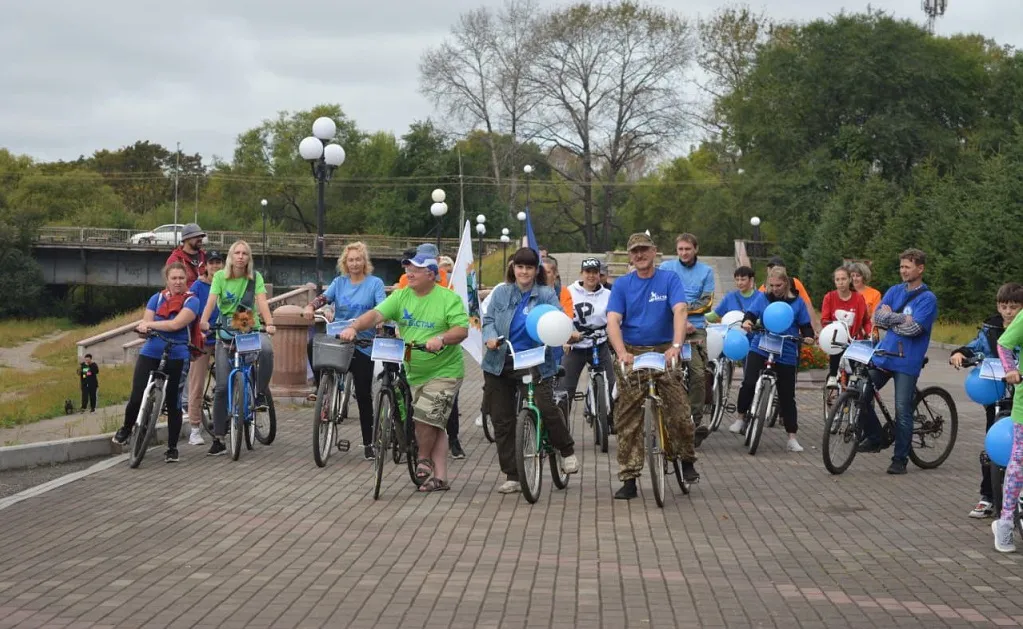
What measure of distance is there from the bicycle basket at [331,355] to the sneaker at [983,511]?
5.23 m

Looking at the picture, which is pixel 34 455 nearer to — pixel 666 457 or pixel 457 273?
pixel 457 273

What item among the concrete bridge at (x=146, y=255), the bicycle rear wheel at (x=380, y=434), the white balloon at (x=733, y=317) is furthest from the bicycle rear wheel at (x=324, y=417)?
the concrete bridge at (x=146, y=255)

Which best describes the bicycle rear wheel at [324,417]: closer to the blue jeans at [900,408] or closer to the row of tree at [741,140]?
the blue jeans at [900,408]

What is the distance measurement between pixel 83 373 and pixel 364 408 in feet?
46.8

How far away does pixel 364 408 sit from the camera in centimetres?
1332

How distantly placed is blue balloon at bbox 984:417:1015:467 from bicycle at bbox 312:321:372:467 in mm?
5448

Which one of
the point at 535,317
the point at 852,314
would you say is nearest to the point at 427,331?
the point at 535,317

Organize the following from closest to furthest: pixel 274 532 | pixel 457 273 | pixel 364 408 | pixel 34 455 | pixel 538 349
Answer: pixel 274 532 → pixel 538 349 → pixel 34 455 → pixel 364 408 → pixel 457 273

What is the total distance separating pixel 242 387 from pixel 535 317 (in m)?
3.62

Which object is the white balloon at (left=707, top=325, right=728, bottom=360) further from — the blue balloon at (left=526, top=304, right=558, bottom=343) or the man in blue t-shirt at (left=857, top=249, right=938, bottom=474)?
the blue balloon at (left=526, top=304, right=558, bottom=343)

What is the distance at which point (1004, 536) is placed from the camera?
27.8 ft

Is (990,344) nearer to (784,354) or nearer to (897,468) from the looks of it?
(897,468)

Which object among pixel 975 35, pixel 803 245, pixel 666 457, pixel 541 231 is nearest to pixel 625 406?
pixel 666 457

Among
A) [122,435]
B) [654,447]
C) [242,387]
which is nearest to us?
[654,447]
